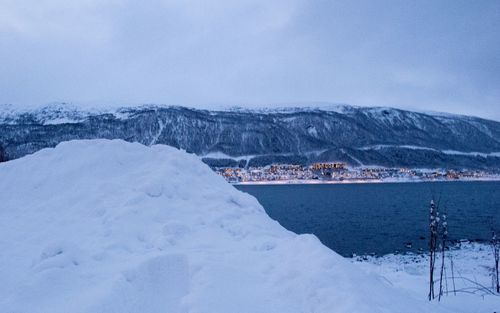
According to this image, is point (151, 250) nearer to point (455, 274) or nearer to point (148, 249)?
point (148, 249)

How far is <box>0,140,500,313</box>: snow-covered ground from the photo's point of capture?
5.26m

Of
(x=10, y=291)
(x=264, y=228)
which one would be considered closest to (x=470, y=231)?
(x=264, y=228)

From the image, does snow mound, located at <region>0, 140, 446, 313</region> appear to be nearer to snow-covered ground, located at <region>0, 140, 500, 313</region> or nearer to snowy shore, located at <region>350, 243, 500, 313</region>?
snow-covered ground, located at <region>0, 140, 500, 313</region>

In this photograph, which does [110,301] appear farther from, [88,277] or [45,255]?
[45,255]

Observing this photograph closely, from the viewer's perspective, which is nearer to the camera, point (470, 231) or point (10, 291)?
point (10, 291)

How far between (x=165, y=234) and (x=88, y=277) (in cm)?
215

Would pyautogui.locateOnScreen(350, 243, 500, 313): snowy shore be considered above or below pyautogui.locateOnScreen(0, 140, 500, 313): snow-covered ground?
below

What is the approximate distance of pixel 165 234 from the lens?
7.89 meters

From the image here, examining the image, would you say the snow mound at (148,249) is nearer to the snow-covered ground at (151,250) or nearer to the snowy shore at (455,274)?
the snow-covered ground at (151,250)

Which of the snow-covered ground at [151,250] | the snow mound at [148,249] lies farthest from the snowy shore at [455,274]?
the snow mound at [148,249]

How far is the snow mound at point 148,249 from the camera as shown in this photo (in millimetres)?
5258

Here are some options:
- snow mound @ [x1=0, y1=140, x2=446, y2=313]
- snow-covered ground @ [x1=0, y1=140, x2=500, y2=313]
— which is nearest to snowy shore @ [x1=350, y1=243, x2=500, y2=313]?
snow-covered ground @ [x1=0, y1=140, x2=500, y2=313]

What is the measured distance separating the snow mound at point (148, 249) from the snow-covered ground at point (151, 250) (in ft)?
0.08

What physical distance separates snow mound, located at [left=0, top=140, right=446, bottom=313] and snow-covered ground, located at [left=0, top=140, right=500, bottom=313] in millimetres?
23
